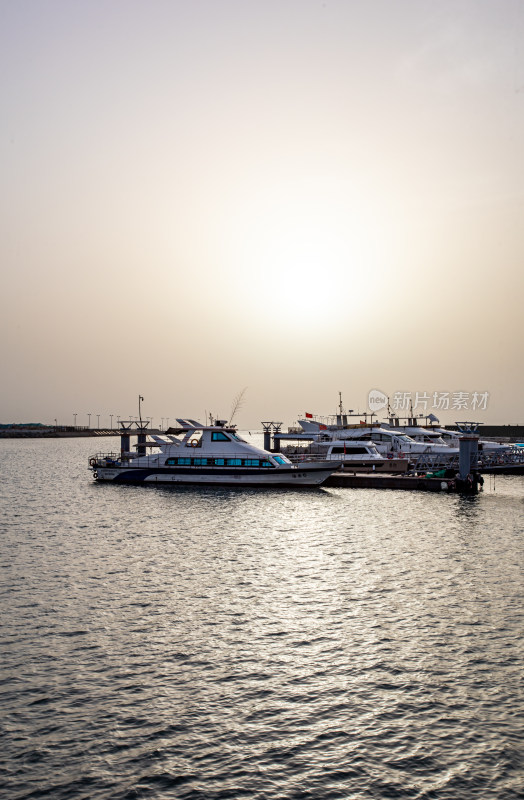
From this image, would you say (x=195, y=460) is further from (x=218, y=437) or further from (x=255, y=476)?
(x=255, y=476)

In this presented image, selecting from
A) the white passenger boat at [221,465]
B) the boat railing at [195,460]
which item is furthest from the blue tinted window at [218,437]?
the boat railing at [195,460]

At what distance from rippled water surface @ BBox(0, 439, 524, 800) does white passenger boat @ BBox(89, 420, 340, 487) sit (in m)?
20.9

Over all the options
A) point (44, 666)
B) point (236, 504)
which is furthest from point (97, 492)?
point (44, 666)

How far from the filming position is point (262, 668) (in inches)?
622

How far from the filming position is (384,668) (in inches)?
622

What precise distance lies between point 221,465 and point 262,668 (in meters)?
39.7

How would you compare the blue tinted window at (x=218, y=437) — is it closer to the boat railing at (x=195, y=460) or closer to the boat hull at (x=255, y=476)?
the boat railing at (x=195, y=460)

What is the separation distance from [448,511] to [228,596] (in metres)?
26.1

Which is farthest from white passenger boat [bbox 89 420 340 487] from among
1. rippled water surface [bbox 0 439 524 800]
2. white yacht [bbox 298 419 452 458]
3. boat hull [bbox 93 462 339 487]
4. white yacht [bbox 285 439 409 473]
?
rippled water surface [bbox 0 439 524 800]

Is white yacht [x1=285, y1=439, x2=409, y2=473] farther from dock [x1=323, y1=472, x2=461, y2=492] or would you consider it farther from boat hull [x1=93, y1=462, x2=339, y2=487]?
boat hull [x1=93, y1=462, x2=339, y2=487]

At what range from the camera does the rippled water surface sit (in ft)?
36.9

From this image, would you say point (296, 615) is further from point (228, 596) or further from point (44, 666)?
point (44, 666)

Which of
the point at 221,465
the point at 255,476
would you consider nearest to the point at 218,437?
the point at 221,465

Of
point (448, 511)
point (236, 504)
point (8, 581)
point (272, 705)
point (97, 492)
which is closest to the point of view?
point (272, 705)
